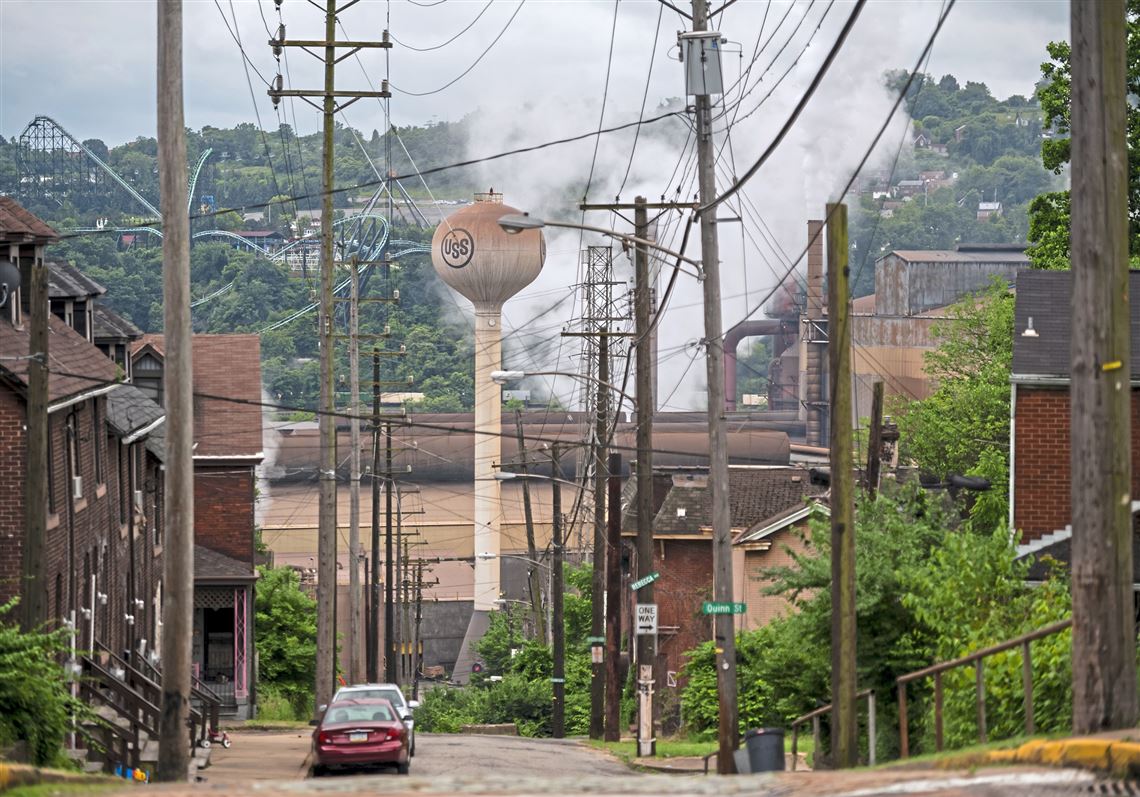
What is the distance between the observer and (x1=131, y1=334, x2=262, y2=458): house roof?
46531 mm

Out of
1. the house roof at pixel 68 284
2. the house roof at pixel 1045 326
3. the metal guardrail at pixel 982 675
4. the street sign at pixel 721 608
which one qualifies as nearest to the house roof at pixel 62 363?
the house roof at pixel 68 284

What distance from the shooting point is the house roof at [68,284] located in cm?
3192

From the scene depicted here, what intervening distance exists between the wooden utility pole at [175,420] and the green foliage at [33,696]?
1.60 m

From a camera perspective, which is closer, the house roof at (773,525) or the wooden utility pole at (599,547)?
the wooden utility pole at (599,547)

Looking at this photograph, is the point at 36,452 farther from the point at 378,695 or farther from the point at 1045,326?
the point at 1045,326

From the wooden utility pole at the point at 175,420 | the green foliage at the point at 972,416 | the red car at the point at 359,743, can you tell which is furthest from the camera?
the green foliage at the point at 972,416

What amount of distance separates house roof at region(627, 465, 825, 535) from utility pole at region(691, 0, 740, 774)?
28.9 m

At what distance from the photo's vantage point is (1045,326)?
30.1m

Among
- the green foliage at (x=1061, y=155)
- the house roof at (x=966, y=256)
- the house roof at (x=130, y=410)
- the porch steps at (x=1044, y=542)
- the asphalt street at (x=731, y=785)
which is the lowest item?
the asphalt street at (x=731, y=785)

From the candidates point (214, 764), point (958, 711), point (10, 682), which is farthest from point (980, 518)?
point (10, 682)

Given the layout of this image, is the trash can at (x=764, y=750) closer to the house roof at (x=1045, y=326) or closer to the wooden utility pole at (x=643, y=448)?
the wooden utility pole at (x=643, y=448)

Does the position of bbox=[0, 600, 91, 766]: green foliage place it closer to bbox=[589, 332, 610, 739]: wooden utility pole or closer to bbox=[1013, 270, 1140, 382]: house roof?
bbox=[1013, 270, 1140, 382]: house roof

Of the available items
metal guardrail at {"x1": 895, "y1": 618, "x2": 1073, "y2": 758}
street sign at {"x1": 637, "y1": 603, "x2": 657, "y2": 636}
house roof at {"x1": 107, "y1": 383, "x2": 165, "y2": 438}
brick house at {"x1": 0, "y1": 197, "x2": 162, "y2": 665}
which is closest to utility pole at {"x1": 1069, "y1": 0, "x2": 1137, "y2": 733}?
metal guardrail at {"x1": 895, "y1": 618, "x2": 1073, "y2": 758}

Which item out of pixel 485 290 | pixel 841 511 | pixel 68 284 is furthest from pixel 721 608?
pixel 485 290
